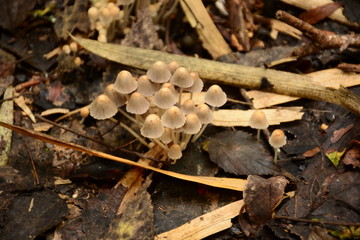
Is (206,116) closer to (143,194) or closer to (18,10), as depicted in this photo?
(143,194)

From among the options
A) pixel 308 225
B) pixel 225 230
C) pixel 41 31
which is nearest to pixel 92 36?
pixel 41 31

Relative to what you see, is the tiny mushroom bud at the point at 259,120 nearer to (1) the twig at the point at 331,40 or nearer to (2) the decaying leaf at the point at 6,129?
(1) the twig at the point at 331,40

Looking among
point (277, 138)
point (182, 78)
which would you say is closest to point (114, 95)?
point (182, 78)

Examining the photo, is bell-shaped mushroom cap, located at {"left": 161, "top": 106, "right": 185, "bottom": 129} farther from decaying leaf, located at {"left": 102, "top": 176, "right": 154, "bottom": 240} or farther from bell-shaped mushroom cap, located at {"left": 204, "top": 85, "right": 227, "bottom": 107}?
decaying leaf, located at {"left": 102, "top": 176, "right": 154, "bottom": 240}

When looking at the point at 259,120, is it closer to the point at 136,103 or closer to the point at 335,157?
the point at 335,157

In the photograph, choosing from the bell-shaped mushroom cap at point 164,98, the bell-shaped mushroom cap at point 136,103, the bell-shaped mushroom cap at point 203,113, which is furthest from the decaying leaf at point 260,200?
the bell-shaped mushroom cap at point 136,103

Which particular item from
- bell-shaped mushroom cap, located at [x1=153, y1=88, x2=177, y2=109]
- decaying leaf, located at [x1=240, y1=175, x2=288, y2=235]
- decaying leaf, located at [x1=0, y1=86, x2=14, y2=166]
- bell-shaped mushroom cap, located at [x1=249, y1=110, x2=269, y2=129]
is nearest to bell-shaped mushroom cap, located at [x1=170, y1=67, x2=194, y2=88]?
bell-shaped mushroom cap, located at [x1=153, y1=88, x2=177, y2=109]
